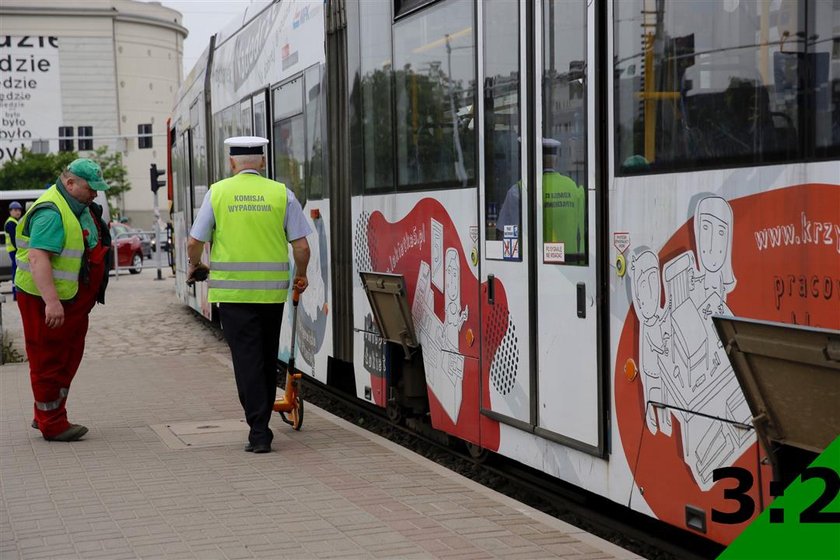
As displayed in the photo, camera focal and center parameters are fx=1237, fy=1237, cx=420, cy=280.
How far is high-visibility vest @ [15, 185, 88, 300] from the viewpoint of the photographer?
8.16 meters

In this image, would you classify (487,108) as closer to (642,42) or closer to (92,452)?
(642,42)

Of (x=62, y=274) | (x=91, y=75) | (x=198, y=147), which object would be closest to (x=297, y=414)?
(x=62, y=274)

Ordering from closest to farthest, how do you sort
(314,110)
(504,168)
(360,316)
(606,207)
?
(606,207)
(504,168)
(360,316)
(314,110)

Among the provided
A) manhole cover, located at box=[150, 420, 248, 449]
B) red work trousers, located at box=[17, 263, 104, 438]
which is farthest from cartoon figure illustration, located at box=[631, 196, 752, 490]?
red work trousers, located at box=[17, 263, 104, 438]

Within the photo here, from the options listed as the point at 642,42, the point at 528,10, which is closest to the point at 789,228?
the point at 642,42

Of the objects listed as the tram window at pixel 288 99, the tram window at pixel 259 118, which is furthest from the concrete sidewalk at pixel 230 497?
the tram window at pixel 259 118

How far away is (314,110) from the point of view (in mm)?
9484

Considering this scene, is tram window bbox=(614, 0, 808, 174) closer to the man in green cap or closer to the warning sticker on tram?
the warning sticker on tram

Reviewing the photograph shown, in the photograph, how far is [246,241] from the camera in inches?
302

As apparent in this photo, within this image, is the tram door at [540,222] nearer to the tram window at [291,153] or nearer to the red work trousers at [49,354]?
the red work trousers at [49,354]

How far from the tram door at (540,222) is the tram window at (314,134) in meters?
3.01

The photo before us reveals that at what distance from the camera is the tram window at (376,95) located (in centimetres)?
800

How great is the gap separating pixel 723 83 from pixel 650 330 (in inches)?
41.4

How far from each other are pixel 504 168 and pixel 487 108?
377 millimetres
